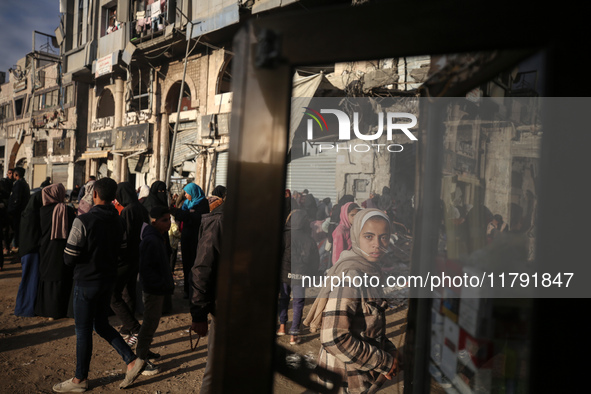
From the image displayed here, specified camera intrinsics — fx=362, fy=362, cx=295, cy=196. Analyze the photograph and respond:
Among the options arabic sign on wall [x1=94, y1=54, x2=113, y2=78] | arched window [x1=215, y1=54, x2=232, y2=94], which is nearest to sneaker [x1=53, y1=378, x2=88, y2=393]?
arched window [x1=215, y1=54, x2=232, y2=94]

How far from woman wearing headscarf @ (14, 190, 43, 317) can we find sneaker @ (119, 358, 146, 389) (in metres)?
2.36

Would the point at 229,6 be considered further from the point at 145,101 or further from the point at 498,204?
the point at 498,204

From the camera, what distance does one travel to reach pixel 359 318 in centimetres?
142

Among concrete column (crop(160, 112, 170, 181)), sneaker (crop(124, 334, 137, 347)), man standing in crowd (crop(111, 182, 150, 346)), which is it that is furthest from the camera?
concrete column (crop(160, 112, 170, 181))

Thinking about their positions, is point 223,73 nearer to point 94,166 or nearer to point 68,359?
point 94,166

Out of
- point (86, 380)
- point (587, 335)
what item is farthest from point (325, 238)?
point (86, 380)

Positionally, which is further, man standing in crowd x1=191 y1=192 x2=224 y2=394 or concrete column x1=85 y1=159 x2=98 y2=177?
concrete column x1=85 y1=159 x2=98 y2=177

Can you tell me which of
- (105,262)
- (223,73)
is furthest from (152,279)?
(223,73)

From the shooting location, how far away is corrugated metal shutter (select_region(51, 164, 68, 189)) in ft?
66.0

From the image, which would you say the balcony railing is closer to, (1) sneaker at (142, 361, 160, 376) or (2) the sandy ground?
(2) the sandy ground

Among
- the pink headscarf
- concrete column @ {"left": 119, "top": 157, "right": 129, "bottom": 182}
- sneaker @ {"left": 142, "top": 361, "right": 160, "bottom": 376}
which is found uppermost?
concrete column @ {"left": 119, "top": 157, "right": 129, "bottom": 182}

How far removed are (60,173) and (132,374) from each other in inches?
837

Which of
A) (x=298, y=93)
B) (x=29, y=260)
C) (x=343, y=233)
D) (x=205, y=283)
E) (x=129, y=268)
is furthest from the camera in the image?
(x=29, y=260)

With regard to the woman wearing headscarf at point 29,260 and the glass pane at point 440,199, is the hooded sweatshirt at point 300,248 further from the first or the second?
the woman wearing headscarf at point 29,260
